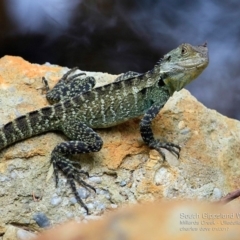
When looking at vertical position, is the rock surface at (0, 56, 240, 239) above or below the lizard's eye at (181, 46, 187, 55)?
below

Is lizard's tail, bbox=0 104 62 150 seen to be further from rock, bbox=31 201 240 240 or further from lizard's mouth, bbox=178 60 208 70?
rock, bbox=31 201 240 240

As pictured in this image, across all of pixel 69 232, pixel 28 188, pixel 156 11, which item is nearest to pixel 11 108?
pixel 28 188

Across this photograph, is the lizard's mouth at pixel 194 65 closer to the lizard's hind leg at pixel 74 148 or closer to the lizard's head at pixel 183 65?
the lizard's head at pixel 183 65

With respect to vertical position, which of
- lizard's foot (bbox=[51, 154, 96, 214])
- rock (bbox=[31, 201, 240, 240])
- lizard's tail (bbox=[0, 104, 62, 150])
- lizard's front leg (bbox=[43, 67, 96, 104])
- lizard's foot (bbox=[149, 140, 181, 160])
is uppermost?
lizard's front leg (bbox=[43, 67, 96, 104])

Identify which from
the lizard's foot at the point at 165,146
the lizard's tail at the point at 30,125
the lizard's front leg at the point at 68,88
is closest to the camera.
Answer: the lizard's tail at the point at 30,125

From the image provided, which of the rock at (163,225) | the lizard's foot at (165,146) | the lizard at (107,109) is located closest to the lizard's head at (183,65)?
the lizard at (107,109)

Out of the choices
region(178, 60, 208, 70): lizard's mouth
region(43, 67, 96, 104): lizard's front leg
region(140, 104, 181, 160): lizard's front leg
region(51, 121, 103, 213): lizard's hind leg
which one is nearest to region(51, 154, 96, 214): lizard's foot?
region(51, 121, 103, 213): lizard's hind leg

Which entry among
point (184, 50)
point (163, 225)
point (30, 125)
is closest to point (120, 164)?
point (30, 125)
